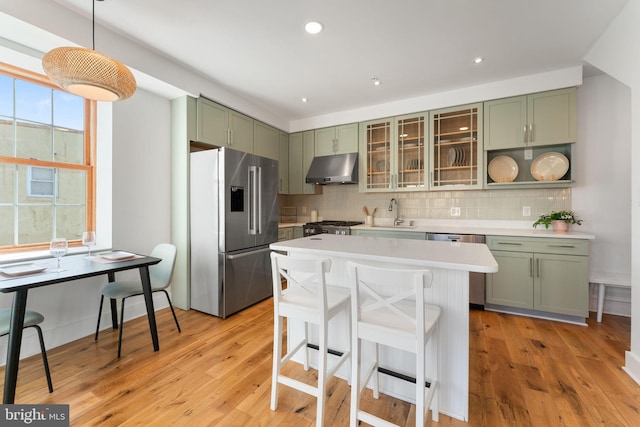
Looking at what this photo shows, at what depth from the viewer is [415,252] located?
1729 millimetres

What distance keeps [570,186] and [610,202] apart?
396mm

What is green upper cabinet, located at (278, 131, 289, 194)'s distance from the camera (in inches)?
184

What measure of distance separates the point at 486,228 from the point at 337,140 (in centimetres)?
247

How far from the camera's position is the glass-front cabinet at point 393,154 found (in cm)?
382

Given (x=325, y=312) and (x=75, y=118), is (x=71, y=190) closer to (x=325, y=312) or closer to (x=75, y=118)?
(x=75, y=118)

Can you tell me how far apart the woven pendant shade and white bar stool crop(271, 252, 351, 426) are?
148cm

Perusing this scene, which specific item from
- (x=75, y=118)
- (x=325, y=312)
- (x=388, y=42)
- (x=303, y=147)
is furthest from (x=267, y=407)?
(x=303, y=147)

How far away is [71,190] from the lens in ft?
8.91

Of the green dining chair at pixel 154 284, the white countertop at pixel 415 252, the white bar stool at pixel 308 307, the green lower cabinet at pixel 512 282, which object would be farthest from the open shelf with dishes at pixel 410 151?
the green dining chair at pixel 154 284

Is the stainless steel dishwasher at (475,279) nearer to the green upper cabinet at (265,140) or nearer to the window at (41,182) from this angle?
the green upper cabinet at (265,140)

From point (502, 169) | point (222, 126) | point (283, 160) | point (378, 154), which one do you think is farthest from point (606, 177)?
point (222, 126)

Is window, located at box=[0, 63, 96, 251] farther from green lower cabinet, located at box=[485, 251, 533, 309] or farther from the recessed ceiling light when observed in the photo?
green lower cabinet, located at box=[485, 251, 533, 309]

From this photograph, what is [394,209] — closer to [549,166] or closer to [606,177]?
[549,166]

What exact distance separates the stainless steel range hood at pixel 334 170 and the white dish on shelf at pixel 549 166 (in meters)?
2.24
